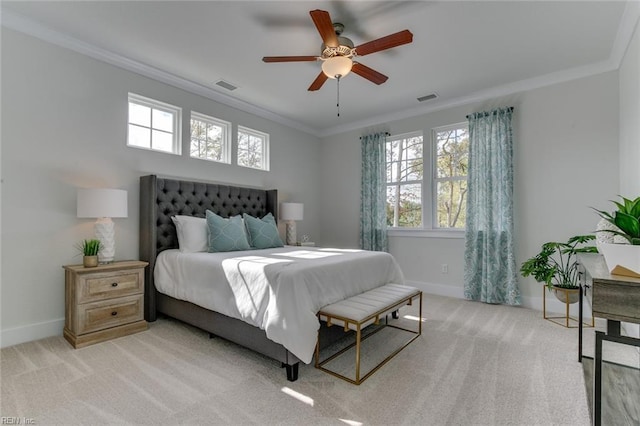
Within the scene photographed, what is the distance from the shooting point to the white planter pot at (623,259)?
130 centimetres

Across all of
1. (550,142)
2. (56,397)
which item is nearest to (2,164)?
(56,397)

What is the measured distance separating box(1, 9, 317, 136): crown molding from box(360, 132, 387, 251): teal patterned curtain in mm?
1885

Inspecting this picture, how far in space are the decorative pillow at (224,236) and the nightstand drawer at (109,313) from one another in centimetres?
87

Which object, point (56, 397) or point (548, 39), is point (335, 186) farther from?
point (56, 397)

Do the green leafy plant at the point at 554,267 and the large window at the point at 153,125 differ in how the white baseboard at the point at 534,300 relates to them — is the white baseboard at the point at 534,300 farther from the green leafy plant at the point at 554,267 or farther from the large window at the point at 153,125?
the large window at the point at 153,125

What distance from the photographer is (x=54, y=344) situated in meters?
2.58

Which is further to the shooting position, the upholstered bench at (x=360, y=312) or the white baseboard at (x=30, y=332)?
the white baseboard at (x=30, y=332)

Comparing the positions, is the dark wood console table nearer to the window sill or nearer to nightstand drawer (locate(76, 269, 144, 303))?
the window sill

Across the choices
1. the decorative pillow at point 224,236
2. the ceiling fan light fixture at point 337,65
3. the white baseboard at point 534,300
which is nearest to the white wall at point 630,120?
the white baseboard at point 534,300

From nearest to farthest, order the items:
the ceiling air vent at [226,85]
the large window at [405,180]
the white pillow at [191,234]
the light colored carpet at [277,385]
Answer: the light colored carpet at [277,385], the white pillow at [191,234], the ceiling air vent at [226,85], the large window at [405,180]

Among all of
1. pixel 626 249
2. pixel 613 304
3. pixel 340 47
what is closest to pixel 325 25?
pixel 340 47

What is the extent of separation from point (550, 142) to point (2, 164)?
5702mm

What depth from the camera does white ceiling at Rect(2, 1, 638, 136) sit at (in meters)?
2.44

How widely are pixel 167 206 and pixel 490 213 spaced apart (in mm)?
4077
